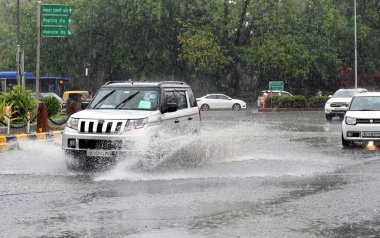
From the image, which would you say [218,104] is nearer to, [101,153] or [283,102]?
[283,102]

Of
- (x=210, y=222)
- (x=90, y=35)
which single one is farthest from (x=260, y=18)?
(x=210, y=222)

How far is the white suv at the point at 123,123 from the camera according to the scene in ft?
43.1

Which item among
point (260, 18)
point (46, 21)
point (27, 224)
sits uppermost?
point (260, 18)

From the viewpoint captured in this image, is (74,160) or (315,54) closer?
(74,160)

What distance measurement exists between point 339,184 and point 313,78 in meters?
56.3

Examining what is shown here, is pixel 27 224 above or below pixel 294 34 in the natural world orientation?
below

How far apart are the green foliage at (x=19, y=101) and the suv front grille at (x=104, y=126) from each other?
1111cm

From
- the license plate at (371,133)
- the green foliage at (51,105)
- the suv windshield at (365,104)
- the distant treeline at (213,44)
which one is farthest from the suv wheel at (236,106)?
the license plate at (371,133)

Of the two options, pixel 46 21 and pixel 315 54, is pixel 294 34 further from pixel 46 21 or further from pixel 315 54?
pixel 46 21

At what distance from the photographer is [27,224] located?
786 cm

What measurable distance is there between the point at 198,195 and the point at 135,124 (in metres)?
3.67

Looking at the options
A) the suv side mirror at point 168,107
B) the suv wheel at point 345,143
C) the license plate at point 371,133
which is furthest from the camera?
the suv wheel at point 345,143

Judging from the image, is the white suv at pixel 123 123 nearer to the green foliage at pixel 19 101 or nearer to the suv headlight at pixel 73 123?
the suv headlight at pixel 73 123

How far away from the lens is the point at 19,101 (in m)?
24.3
